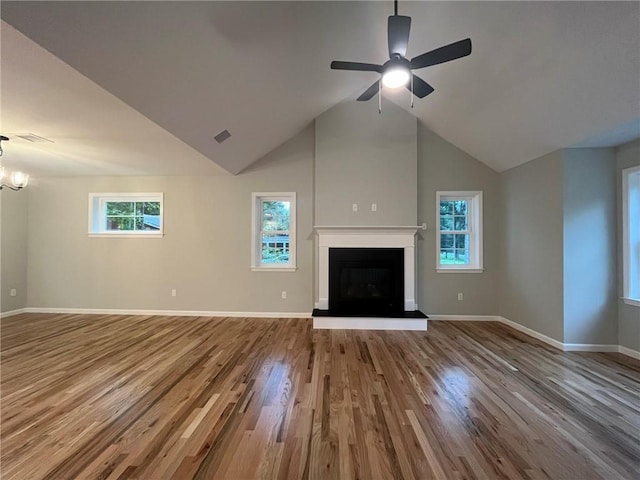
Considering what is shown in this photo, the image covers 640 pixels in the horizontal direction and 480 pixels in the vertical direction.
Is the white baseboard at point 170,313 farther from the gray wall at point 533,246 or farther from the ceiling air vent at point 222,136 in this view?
the gray wall at point 533,246

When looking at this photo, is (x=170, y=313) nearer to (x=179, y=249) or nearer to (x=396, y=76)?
(x=179, y=249)

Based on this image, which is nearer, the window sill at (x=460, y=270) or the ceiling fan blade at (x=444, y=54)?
the ceiling fan blade at (x=444, y=54)

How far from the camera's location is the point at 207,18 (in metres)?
1.96

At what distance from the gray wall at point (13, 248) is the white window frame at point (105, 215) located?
1.17m

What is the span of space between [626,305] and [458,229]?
2.21 m

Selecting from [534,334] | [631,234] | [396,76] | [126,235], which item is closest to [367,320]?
[534,334]

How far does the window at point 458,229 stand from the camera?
15.7ft

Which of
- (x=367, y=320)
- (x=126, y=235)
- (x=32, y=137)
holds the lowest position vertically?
(x=367, y=320)

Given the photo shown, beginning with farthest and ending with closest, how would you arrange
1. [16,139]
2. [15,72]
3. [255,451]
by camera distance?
[16,139] < [15,72] < [255,451]

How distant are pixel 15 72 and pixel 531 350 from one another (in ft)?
17.9

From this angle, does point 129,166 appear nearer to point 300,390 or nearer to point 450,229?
point 300,390

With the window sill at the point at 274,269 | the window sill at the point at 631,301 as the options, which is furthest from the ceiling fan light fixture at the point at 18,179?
the window sill at the point at 631,301

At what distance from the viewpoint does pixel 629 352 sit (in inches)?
125

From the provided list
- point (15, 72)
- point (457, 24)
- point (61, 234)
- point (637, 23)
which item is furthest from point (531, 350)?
point (61, 234)
